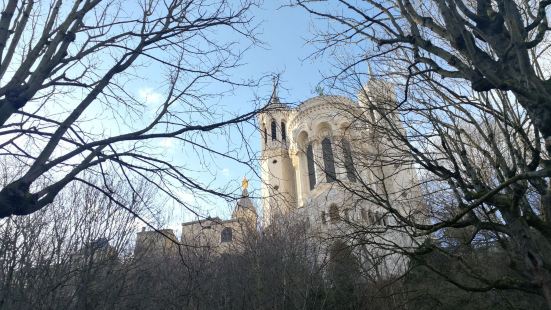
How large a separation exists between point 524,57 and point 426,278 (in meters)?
11.6

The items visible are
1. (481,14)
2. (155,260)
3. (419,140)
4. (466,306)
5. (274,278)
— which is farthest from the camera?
(155,260)

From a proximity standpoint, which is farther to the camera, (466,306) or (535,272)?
(466,306)

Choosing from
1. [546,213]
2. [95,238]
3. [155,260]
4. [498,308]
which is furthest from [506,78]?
[155,260]

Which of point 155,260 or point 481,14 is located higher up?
point 155,260

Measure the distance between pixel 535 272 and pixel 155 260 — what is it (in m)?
14.1

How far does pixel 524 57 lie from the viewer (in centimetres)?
370

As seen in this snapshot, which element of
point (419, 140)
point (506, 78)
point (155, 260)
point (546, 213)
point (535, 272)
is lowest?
point (535, 272)

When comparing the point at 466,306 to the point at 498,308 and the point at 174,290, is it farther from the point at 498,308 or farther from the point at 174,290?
the point at 174,290

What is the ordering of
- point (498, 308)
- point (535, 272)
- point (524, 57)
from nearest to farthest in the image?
point (524, 57) → point (535, 272) → point (498, 308)

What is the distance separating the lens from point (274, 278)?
1402 cm

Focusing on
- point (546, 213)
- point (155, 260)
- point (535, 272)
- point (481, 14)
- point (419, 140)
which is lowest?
point (535, 272)

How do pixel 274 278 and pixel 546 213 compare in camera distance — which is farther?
pixel 274 278

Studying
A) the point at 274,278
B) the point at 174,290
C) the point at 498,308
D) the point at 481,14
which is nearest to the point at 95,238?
the point at 174,290

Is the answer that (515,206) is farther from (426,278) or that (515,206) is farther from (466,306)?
(426,278)
